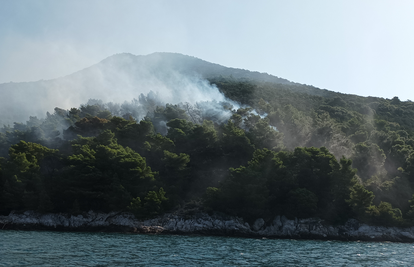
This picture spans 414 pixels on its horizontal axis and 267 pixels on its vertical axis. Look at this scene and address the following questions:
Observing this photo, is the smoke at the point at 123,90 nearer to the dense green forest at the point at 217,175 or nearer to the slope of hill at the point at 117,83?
the slope of hill at the point at 117,83

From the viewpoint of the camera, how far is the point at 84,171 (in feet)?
179

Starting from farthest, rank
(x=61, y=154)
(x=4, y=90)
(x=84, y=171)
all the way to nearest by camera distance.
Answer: (x=4, y=90) < (x=61, y=154) < (x=84, y=171)

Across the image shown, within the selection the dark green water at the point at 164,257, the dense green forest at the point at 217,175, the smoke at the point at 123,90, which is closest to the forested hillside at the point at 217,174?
the dense green forest at the point at 217,175

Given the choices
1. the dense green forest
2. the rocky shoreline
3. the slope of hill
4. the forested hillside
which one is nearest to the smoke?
the slope of hill

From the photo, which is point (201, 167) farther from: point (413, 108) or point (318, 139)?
Result: point (413, 108)

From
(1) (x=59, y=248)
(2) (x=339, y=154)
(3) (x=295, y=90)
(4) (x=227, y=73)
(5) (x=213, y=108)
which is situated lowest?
(1) (x=59, y=248)

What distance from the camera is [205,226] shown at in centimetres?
5256

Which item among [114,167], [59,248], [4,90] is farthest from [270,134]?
[4,90]

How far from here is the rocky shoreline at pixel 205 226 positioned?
168 ft

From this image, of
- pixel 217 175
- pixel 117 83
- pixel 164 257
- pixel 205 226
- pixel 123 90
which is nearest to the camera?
pixel 164 257

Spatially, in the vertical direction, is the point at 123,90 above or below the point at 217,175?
above

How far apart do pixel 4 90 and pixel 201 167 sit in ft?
497

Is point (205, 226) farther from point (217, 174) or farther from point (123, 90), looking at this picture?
point (123, 90)

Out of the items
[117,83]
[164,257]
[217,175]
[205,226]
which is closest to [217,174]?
[217,175]
